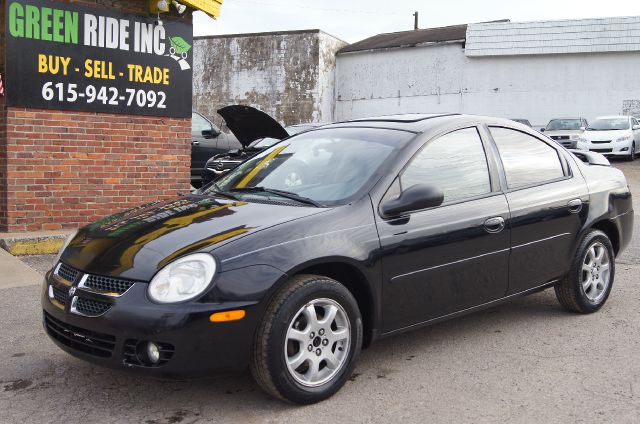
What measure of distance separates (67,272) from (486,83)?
28434 millimetres

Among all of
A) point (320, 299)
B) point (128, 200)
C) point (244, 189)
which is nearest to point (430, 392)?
point (320, 299)

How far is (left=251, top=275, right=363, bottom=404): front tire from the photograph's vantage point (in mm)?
3307

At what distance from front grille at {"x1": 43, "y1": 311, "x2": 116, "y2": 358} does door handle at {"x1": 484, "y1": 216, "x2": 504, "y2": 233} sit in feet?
7.70

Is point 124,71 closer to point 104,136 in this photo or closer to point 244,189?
point 104,136

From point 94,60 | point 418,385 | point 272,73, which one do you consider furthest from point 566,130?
point 418,385

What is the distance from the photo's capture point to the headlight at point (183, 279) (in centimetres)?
321

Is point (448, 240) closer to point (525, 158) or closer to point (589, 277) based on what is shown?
point (525, 158)

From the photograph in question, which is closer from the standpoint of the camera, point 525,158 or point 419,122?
point 419,122

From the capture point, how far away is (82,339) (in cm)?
339

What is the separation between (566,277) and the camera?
504cm

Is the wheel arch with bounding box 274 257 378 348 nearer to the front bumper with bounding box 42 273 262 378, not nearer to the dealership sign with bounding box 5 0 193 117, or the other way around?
the front bumper with bounding box 42 273 262 378

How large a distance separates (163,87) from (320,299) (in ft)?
19.6

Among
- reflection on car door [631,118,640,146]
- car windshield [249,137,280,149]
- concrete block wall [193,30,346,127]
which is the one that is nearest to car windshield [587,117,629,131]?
reflection on car door [631,118,640,146]

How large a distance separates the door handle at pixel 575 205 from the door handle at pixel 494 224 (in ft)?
2.71
